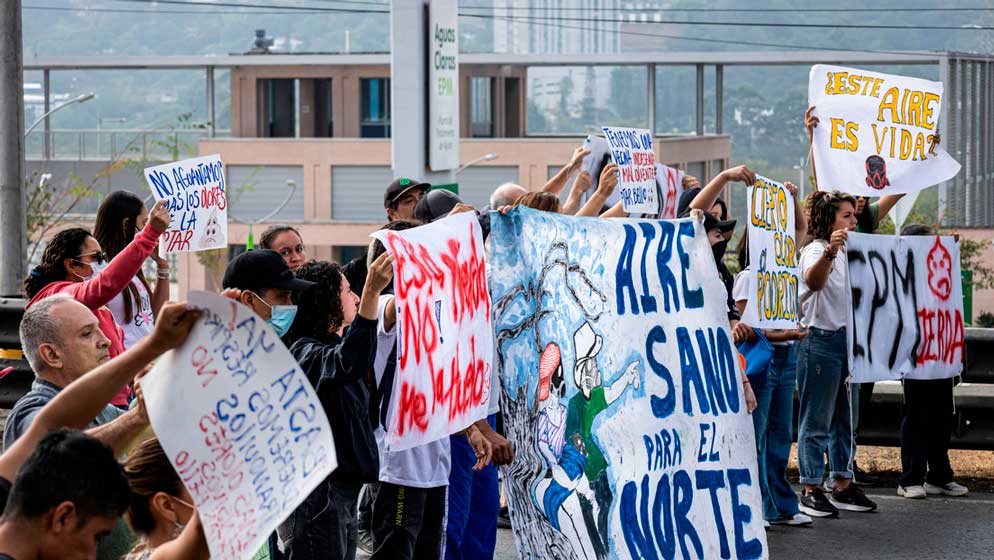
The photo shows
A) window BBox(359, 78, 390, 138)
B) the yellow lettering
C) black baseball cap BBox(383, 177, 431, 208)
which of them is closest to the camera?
black baseball cap BBox(383, 177, 431, 208)

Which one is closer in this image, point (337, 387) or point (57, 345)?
point (57, 345)

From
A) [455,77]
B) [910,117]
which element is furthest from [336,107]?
A: [910,117]

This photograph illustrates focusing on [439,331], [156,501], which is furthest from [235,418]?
[439,331]

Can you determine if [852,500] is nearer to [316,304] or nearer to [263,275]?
[316,304]

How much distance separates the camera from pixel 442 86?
1179cm

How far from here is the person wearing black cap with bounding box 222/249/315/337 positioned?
5.16 metres

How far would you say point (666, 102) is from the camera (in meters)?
160

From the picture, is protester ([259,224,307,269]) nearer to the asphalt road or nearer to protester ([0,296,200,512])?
the asphalt road

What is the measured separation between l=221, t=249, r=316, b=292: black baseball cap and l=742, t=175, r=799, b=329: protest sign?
3.12 m

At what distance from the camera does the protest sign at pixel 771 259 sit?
7.57 m

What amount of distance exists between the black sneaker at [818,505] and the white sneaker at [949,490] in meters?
0.80

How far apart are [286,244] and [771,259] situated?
2.62 m

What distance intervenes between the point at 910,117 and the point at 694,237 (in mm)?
3829

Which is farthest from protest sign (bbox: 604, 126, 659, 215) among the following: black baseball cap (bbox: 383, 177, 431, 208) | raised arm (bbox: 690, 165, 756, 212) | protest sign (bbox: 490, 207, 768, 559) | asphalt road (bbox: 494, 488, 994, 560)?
protest sign (bbox: 490, 207, 768, 559)
